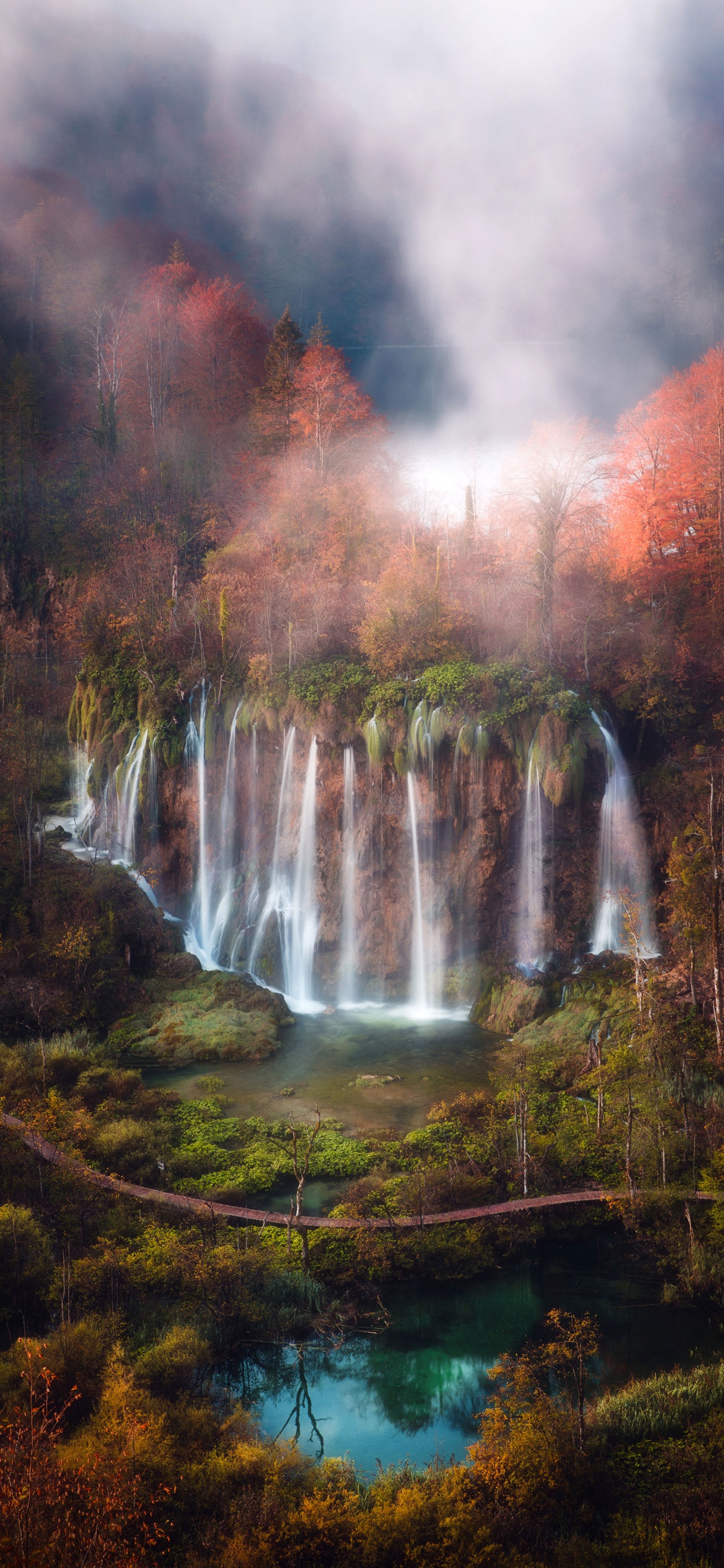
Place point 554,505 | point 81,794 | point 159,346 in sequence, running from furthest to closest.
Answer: point 159,346
point 81,794
point 554,505

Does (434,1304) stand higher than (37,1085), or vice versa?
(37,1085)

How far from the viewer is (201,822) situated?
3084 cm

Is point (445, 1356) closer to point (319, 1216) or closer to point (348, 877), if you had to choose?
point (319, 1216)

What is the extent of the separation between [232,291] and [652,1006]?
4819cm

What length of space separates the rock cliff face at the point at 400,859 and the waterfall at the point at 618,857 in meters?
0.31

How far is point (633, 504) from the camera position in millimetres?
30219

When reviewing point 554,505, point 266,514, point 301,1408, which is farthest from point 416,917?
point 266,514

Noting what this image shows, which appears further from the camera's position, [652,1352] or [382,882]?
[382,882]

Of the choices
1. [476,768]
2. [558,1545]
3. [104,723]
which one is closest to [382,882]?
[476,768]

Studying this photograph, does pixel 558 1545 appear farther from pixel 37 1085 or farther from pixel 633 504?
pixel 633 504

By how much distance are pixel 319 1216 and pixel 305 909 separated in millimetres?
14740

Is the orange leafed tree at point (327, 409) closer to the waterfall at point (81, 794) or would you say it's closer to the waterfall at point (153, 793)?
A: the waterfall at point (153, 793)

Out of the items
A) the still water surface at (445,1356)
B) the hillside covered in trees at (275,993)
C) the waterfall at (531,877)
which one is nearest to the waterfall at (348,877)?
the hillside covered in trees at (275,993)

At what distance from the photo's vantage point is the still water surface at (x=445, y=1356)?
32.2ft
